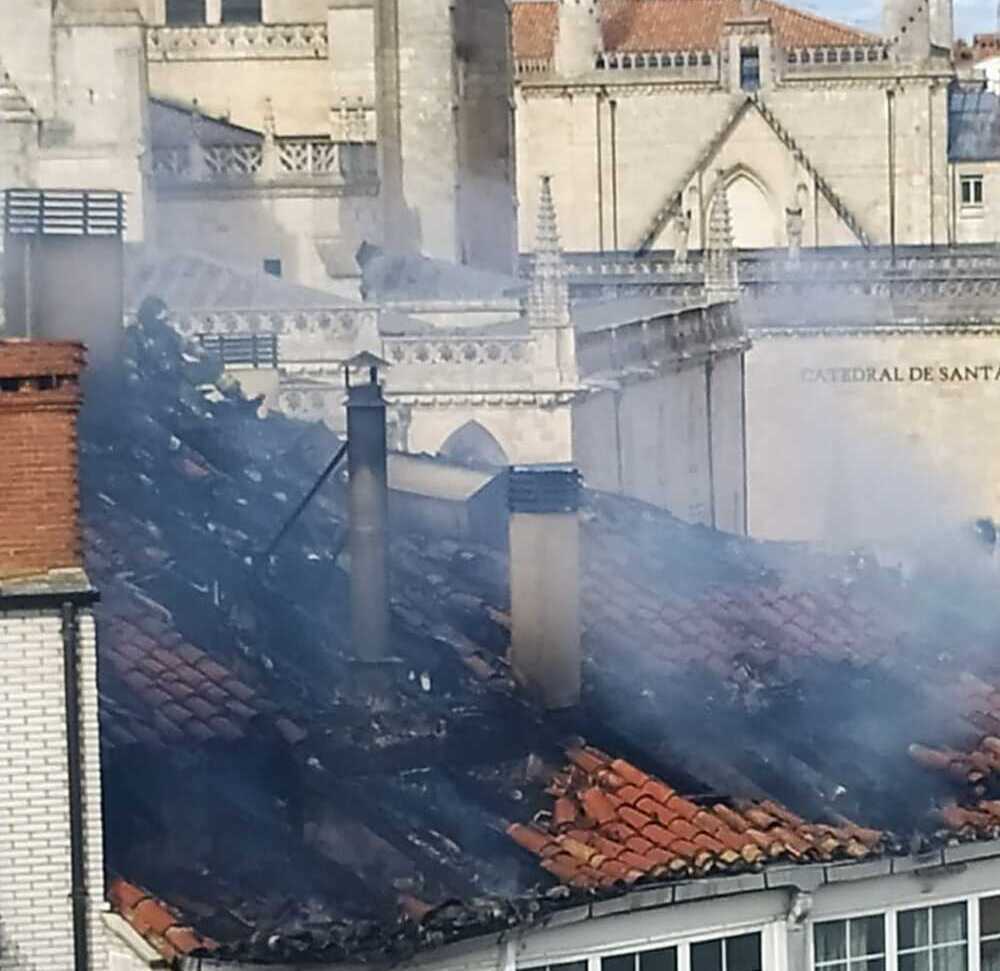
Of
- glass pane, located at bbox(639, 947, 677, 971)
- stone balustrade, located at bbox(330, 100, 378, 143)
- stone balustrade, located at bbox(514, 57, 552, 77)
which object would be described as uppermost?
stone balustrade, located at bbox(514, 57, 552, 77)

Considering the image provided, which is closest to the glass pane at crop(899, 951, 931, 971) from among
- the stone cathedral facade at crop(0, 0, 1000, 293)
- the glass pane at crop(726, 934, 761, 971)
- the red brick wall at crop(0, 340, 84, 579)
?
the glass pane at crop(726, 934, 761, 971)

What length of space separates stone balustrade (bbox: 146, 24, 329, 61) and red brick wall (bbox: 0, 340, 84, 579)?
3856 centimetres

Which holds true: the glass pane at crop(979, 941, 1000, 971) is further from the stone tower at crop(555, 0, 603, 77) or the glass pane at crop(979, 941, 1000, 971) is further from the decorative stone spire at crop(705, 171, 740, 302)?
the stone tower at crop(555, 0, 603, 77)

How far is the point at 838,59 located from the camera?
72.4 meters

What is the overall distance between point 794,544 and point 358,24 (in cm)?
2846

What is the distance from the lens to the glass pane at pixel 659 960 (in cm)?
1109

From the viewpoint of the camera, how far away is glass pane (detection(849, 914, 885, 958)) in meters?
11.7

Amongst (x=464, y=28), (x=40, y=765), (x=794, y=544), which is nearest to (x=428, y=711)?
(x=40, y=765)

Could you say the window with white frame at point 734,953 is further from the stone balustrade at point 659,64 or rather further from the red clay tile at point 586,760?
the stone balustrade at point 659,64

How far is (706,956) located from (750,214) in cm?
6037

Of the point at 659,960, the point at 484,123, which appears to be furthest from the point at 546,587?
the point at 484,123

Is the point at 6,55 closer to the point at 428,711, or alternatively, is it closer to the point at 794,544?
the point at 794,544

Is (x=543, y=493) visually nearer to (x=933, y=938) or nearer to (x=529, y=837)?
(x=529, y=837)

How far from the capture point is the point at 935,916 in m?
11.9
